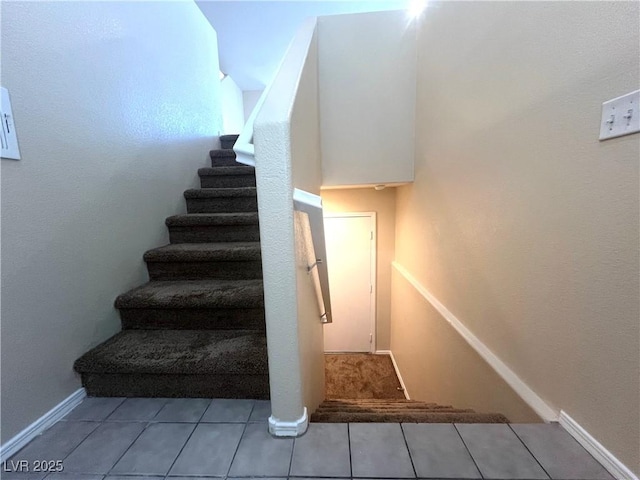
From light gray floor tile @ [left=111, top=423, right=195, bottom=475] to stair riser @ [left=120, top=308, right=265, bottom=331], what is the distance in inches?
18.5

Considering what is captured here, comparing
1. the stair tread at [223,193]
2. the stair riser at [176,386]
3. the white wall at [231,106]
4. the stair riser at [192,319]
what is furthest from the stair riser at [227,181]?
the white wall at [231,106]

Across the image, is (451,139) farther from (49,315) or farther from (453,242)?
(49,315)

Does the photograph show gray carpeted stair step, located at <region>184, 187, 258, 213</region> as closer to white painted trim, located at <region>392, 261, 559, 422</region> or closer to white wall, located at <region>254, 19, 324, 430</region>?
white wall, located at <region>254, 19, 324, 430</region>

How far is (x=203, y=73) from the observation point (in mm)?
2641

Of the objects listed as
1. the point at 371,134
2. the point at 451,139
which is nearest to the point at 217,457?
the point at 451,139

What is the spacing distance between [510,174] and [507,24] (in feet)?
2.03

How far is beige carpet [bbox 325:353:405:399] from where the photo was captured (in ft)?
10.1

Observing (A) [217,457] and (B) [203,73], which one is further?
(B) [203,73]

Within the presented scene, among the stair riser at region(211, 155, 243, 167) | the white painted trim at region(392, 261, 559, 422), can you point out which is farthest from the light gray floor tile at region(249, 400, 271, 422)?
the stair riser at region(211, 155, 243, 167)

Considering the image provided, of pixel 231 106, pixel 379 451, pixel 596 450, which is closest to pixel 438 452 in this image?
pixel 379 451

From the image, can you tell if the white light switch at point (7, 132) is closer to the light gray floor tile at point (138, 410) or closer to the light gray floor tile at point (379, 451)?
the light gray floor tile at point (138, 410)

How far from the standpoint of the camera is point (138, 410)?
108cm

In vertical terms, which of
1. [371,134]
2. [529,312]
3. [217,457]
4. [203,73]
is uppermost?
[203,73]

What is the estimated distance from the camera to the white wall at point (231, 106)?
4.64 meters
